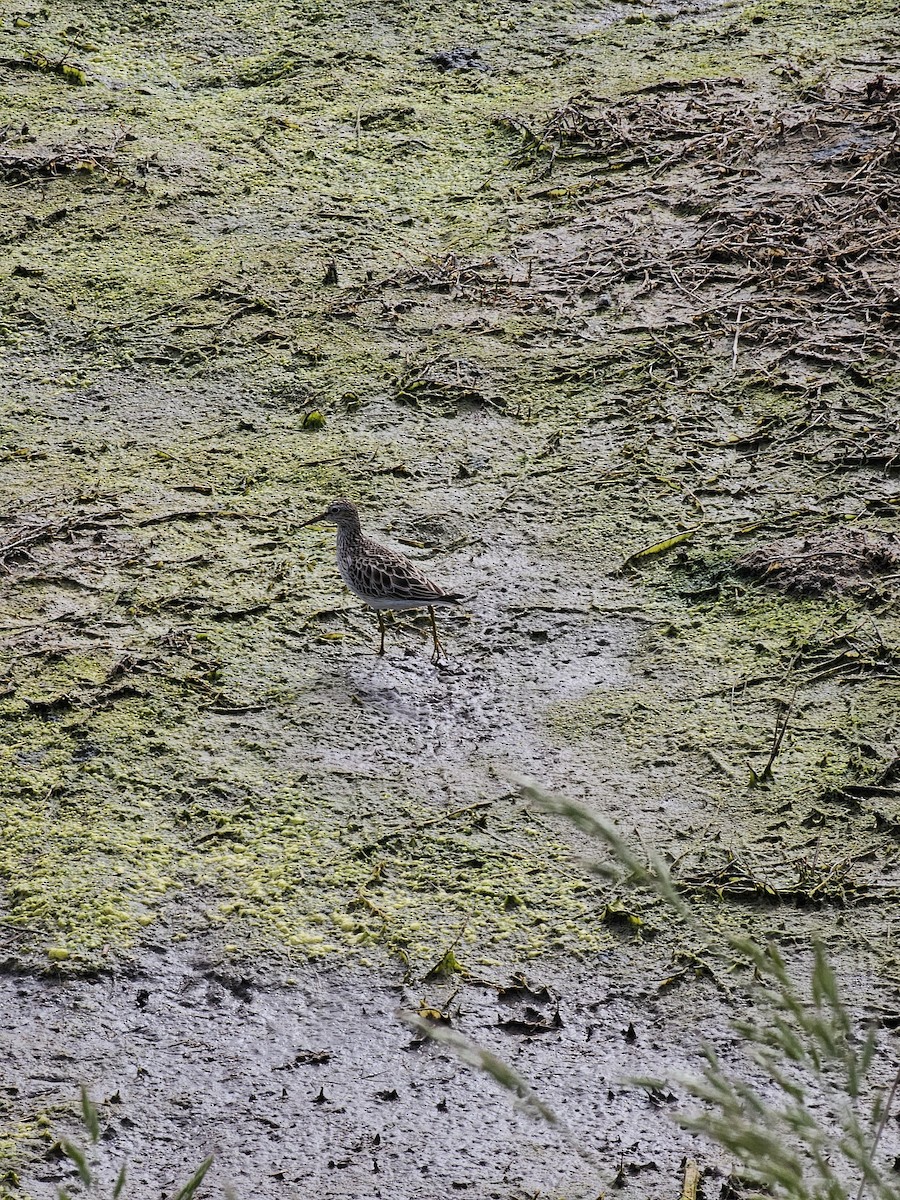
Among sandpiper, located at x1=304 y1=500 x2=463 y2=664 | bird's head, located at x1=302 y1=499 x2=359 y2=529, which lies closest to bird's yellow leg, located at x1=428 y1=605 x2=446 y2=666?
sandpiper, located at x1=304 y1=500 x2=463 y2=664

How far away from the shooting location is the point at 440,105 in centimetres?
924

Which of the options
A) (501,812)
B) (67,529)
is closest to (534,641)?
(501,812)

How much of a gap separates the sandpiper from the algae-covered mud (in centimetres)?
24

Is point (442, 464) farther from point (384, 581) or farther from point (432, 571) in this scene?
point (384, 581)

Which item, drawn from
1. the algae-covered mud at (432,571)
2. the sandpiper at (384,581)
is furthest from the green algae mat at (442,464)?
the sandpiper at (384,581)

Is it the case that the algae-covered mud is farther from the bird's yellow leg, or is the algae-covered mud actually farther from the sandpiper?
the sandpiper

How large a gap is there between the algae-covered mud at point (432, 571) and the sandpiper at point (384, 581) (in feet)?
0.80

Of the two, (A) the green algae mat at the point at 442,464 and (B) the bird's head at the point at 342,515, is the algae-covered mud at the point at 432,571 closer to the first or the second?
(A) the green algae mat at the point at 442,464

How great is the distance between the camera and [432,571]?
5664mm

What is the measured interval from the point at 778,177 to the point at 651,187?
0.71 meters

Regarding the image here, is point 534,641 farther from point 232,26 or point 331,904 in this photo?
point 232,26

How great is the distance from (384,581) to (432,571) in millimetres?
602

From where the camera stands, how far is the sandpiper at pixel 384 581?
509 cm

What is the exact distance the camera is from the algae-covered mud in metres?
3.82
